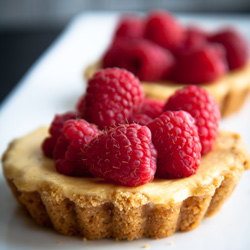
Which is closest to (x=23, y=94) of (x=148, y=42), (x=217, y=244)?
(x=148, y=42)

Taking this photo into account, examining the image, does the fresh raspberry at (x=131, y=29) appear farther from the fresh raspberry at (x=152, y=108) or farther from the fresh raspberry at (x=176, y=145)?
the fresh raspberry at (x=176, y=145)

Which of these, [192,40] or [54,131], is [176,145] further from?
[192,40]

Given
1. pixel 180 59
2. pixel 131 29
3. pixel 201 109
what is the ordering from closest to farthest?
1. pixel 201 109
2. pixel 180 59
3. pixel 131 29

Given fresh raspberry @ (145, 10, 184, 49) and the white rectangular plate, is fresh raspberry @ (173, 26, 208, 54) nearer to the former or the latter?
fresh raspberry @ (145, 10, 184, 49)

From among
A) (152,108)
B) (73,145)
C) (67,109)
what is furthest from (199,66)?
(73,145)

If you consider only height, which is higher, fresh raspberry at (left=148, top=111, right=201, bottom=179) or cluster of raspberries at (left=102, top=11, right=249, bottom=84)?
fresh raspberry at (left=148, top=111, right=201, bottom=179)

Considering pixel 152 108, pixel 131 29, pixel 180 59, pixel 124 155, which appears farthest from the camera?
pixel 131 29

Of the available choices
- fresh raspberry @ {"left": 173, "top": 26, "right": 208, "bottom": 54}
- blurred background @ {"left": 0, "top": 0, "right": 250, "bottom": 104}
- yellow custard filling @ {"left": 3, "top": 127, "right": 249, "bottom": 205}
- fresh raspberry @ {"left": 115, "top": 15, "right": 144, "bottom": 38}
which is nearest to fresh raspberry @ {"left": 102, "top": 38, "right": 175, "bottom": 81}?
fresh raspberry @ {"left": 173, "top": 26, "right": 208, "bottom": 54}
